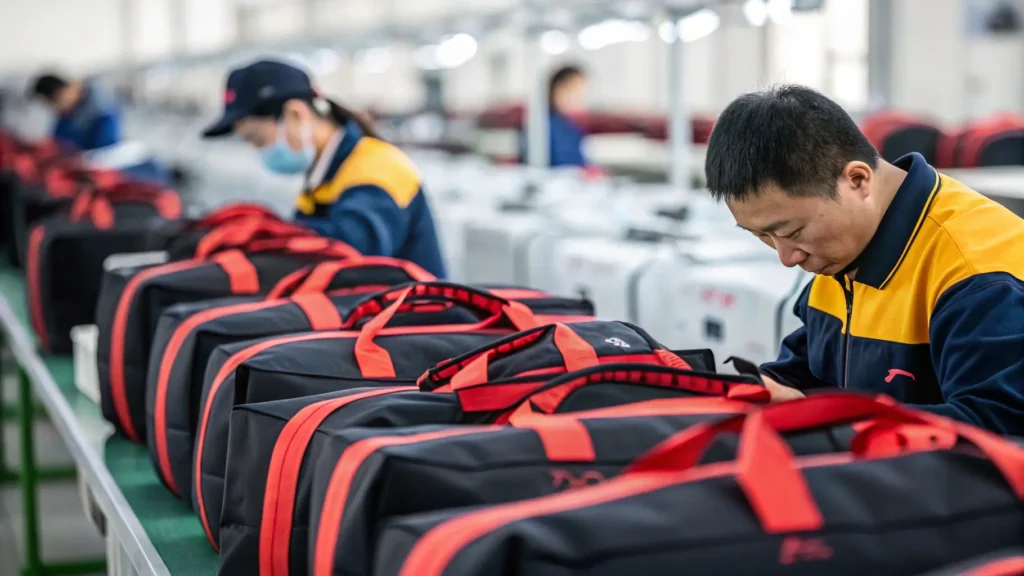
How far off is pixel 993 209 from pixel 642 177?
4549 mm

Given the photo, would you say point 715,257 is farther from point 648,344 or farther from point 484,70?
point 484,70

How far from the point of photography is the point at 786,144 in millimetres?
1384

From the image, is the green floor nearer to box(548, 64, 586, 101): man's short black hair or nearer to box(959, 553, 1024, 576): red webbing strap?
box(959, 553, 1024, 576): red webbing strap

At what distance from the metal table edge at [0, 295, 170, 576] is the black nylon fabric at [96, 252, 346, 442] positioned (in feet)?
0.36

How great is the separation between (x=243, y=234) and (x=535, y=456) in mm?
1579

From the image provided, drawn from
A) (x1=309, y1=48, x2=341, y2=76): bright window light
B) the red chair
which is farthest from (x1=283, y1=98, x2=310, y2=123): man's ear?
(x1=309, y1=48, x2=341, y2=76): bright window light

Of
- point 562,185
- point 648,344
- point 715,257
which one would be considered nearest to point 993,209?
point 648,344

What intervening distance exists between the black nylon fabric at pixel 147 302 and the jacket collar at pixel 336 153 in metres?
0.70

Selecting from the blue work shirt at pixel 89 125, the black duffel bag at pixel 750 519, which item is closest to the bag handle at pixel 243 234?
the black duffel bag at pixel 750 519

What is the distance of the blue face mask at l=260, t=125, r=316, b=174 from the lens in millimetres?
3197

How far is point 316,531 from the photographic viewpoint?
1.26 metres

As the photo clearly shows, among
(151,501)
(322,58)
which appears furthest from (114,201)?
(322,58)

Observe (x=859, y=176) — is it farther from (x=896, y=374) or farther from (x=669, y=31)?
(x=669, y=31)

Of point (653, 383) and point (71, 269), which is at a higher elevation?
point (653, 383)
